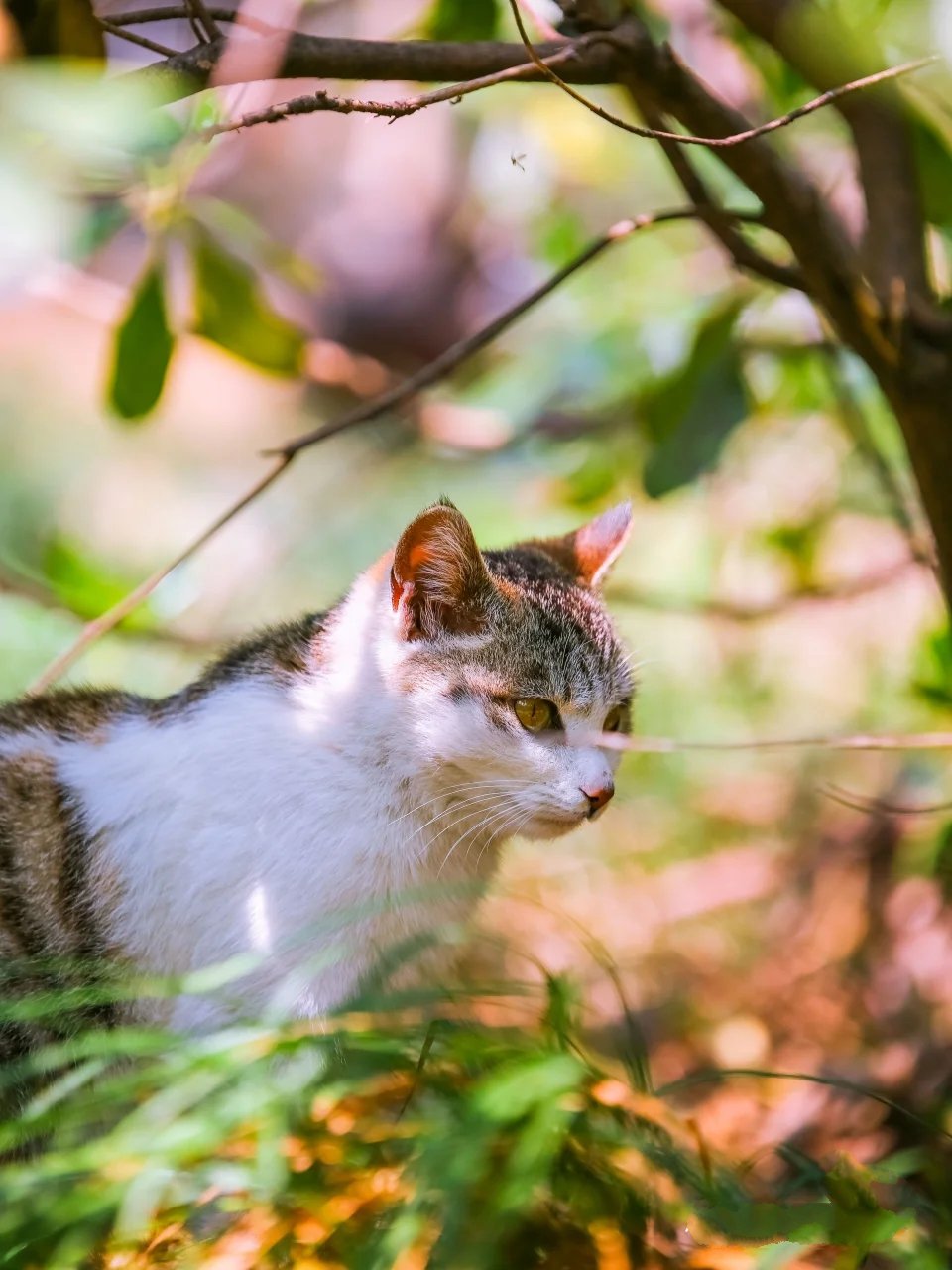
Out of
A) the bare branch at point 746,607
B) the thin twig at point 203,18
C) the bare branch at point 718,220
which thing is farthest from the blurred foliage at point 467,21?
the bare branch at point 746,607

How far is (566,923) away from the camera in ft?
6.75

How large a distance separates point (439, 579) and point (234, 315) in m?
0.63

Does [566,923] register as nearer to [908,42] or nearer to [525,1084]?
[525,1084]

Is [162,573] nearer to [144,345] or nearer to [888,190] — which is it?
[144,345]

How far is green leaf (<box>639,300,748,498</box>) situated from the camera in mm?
1629

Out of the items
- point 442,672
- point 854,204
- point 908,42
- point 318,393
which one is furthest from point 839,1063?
point 318,393

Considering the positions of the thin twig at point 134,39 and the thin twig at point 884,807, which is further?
the thin twig at point 884,807

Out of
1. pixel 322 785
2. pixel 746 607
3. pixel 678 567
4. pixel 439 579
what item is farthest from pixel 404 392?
pixel 678 567

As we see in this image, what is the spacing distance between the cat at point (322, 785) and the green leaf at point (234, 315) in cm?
49

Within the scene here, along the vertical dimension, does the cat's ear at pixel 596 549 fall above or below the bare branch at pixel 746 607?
above

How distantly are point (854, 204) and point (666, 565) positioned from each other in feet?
2.74

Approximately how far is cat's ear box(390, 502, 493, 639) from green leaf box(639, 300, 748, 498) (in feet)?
0.99

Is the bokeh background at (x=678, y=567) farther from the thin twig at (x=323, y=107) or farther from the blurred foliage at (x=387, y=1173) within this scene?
the blurred foliage at (x=387, y=1173)

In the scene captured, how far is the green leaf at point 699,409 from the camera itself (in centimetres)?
163
